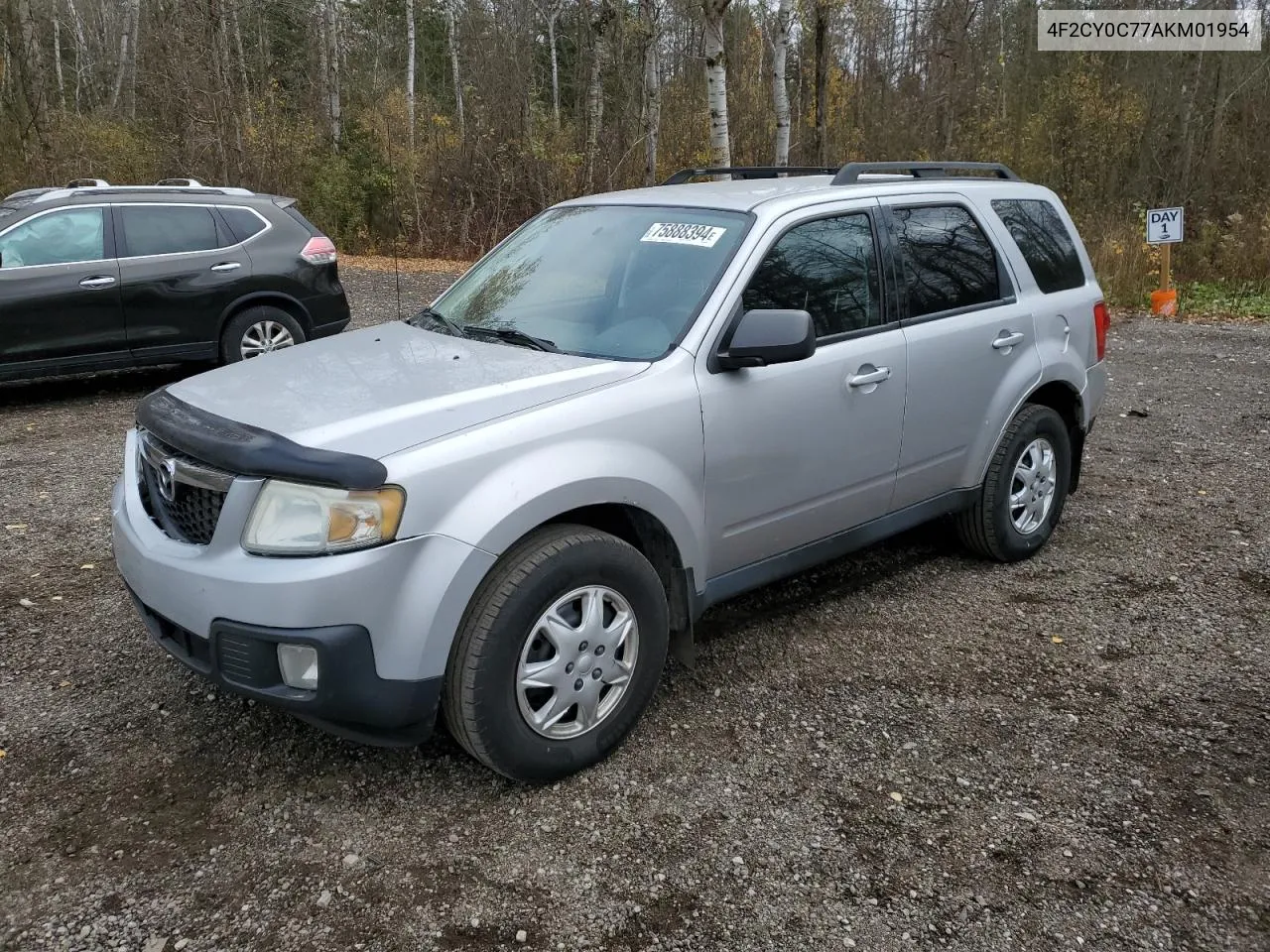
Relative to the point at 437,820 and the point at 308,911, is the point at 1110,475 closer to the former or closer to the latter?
the point at 437,820

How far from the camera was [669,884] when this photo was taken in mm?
2738

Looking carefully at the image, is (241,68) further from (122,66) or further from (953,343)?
(953,343)

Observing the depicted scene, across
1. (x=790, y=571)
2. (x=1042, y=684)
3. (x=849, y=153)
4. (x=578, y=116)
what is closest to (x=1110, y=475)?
(x=1042, y=684)

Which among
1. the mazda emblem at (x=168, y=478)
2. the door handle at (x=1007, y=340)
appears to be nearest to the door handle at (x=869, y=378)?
the door handle at (x=1007, y=340)

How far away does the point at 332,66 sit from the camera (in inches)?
1114

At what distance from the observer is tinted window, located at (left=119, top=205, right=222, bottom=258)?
8367 mm

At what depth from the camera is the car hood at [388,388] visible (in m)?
2.90

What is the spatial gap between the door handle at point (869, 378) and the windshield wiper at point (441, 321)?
1.51 m

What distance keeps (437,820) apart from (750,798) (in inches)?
37.4

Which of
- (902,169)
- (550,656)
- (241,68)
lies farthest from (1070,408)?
(241,68)

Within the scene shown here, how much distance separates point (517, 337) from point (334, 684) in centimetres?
153

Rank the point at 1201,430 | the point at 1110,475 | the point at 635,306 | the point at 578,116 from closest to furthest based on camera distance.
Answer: the point at 635,306, the point at 1110,475, the point at 1201,430, the point at 578,116

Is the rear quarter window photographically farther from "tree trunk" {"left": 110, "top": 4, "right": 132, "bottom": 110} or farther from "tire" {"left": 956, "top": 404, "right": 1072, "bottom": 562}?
"tree trunk" {"left": 110, "top": 4, "right": 132, "bottom": 110}

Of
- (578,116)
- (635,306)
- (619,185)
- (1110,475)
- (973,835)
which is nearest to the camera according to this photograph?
(973,835)
